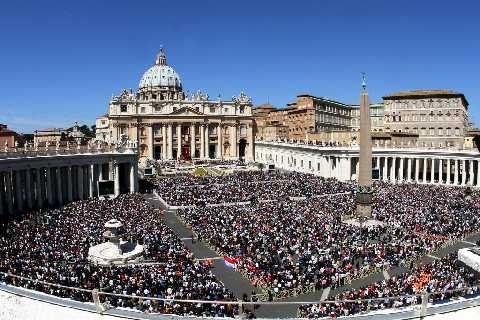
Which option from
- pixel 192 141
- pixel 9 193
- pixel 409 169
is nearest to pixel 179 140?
pixel 192 141

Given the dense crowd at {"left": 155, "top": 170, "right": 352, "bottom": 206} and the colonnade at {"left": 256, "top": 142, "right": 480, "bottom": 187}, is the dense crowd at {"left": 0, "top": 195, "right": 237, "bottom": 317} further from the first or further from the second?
A: the colonnade at {"left": 256, "top": 142, "right": 480, "bottom": 187}

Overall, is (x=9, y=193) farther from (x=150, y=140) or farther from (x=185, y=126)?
(x=185, y=126)

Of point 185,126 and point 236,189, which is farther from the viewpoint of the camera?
point 185,126

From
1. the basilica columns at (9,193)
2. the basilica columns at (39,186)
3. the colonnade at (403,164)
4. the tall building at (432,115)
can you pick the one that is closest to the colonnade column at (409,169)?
the colonnade at (403,164)

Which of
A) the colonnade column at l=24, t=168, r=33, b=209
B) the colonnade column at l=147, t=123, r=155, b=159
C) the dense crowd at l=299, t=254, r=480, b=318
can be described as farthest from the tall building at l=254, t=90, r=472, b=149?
the dense crowd at l=299, t=254, r=480, b=318

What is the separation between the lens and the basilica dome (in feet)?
479

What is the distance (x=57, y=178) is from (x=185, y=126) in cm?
6699

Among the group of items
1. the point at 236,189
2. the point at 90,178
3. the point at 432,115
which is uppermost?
the point at 432,115

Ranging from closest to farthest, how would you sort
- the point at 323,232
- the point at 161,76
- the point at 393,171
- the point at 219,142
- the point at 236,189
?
the point at 323,232, the point at 236,189, the point at 393,171, the point at 219,142, the point at 161,76

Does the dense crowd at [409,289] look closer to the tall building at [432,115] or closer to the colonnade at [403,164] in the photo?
the colonnade at [403,164]

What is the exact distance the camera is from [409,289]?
21.3 metres

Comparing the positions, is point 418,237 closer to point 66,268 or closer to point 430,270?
point 430,270

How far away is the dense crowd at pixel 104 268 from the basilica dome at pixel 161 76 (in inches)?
4226

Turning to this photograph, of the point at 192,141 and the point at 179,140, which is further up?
the point at 179,140
